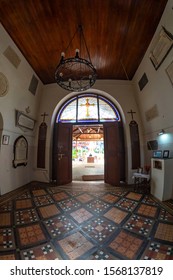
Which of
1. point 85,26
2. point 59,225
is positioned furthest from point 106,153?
point 85,26

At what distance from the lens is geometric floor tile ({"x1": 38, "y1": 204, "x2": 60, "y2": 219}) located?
85.1 inches

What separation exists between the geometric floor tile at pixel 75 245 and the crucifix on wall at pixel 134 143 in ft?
9.84

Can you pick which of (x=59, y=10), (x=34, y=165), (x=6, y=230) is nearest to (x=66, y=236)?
(x=6, y=230)

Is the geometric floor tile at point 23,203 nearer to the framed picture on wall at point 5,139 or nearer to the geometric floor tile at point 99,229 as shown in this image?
the geometric floor tile at point 99,229

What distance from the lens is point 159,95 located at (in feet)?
9.98

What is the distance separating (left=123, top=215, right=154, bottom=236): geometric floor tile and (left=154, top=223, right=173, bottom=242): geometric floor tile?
11 centimetres

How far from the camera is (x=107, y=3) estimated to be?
215 centimetres

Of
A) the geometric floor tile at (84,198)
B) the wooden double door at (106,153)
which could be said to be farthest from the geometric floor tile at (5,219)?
the wooden double door at (106,153)

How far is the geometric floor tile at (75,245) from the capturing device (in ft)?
4.39

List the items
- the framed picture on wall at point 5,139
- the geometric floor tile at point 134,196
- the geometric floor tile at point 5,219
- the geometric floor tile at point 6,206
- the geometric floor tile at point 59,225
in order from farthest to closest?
the framed picture on wall at point 5,139
the geometric floor tile at point 134,196
the geometric floor tile at point 6,206
the geometric floor tile at point 5,219
the geometric floor tile at point 59,225

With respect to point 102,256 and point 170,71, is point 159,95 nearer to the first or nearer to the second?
point 170,71

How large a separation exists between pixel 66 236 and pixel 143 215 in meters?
1.49

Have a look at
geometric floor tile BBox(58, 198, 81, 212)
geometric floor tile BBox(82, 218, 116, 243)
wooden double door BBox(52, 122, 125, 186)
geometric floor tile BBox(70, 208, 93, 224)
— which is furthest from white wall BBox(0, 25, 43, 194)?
geometric floor tile BBox(82, 218, 116, 243)
